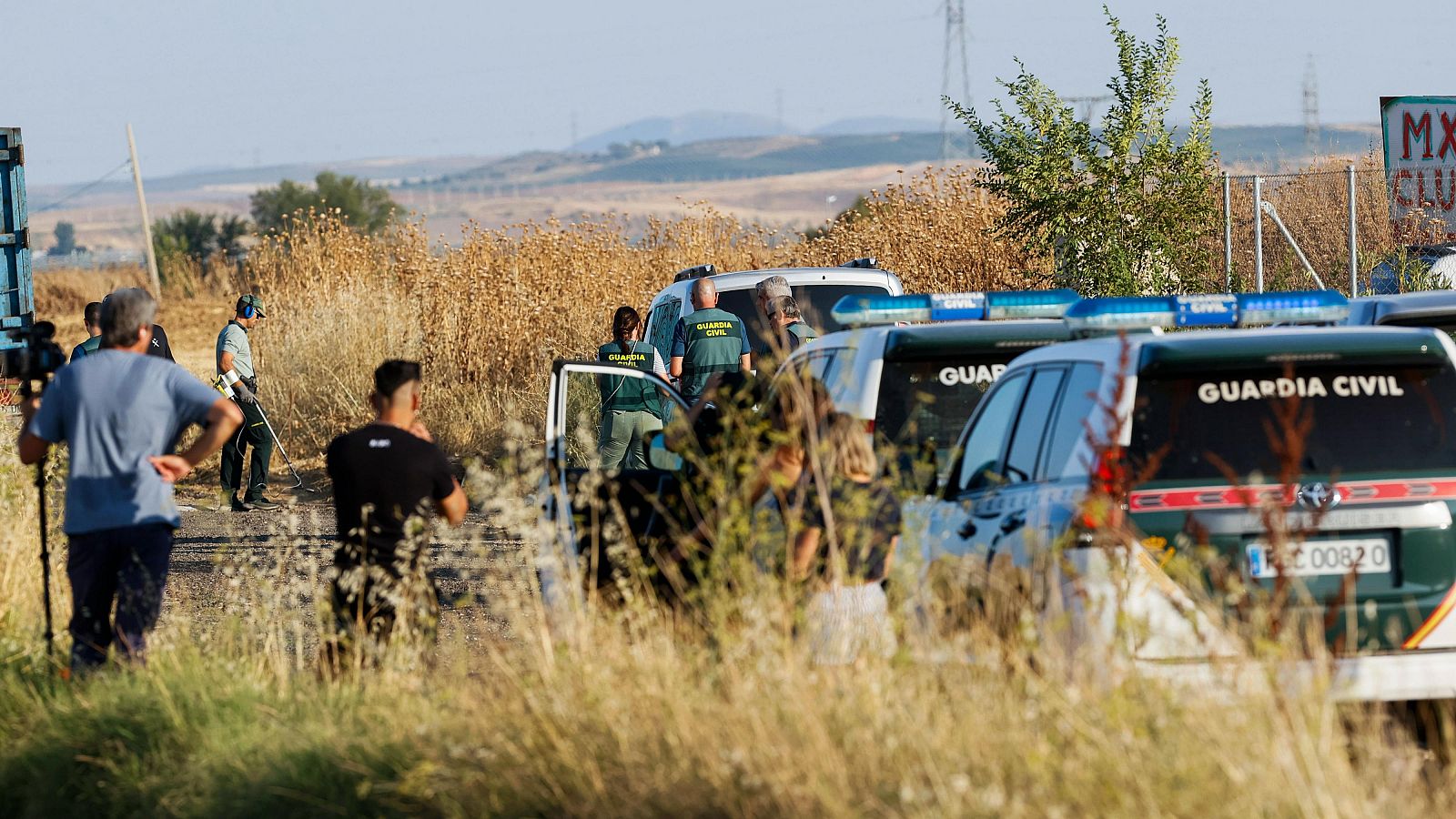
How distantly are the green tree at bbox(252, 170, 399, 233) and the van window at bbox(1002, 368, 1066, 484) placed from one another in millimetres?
72063

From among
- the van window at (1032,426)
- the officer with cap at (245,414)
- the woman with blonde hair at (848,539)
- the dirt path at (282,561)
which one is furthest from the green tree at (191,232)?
the woman with blonde hair at (848,539)

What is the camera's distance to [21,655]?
7734 millimetres

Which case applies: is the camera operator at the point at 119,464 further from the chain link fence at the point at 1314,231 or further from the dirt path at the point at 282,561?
the chain link fence at the point at 1314,231

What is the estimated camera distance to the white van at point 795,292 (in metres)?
14.3

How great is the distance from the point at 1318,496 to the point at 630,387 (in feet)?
25.9

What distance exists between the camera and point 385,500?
712cm

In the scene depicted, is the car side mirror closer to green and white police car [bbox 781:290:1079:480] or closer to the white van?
green and white police car [bbox 781:290:1079:480]

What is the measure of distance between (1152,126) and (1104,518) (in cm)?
1080

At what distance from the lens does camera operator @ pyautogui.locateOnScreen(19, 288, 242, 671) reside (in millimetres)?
7348

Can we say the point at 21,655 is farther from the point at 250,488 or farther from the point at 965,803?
the point at 250,488

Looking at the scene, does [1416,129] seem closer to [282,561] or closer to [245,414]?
[245,414]

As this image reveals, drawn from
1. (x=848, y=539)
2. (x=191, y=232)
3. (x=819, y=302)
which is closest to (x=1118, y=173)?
(x=819, y=302)

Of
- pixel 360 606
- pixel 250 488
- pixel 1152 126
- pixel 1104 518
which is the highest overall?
pixel 1152 126

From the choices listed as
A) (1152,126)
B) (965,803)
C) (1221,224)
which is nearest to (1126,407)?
(965,803)
